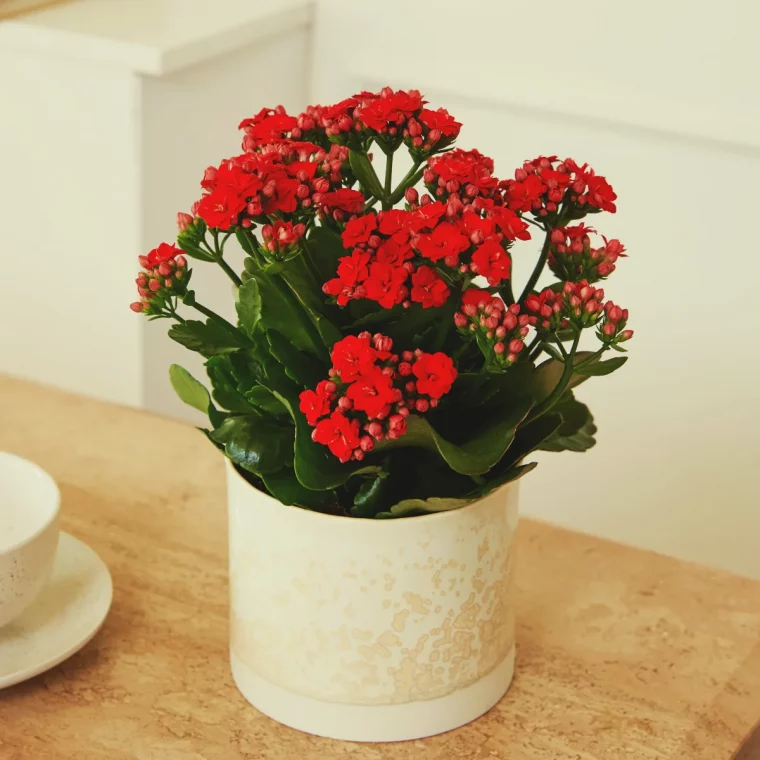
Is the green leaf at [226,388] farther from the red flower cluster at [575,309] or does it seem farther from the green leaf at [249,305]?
the red flower cluster at [575,309]

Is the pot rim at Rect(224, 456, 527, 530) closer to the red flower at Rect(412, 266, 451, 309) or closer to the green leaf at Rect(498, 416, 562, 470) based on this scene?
the green leaf at Rect(498, 416, 562, 470)

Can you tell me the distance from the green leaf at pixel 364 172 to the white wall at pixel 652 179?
1114 mm

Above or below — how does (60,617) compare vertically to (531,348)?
below

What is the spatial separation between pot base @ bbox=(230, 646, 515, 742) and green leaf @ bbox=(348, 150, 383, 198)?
0.32m

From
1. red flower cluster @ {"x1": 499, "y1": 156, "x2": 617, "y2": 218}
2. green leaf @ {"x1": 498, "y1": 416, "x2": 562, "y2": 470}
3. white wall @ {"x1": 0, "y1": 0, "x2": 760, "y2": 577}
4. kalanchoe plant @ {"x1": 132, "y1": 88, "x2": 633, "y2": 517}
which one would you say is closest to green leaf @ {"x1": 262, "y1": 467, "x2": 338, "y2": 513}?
kalanchoe plant @ {"x1": 132, "y1": 88, "x2": 633, "y2": 517}

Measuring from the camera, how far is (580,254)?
0.66m

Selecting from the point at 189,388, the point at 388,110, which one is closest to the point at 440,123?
the point at 388,110

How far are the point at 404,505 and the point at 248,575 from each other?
129mm

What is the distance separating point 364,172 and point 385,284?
108mm

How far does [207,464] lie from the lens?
1.05 metres

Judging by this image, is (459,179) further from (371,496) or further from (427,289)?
(371,496)

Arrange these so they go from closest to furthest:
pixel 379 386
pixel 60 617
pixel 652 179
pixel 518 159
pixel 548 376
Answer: pixel 379 386 → pixel 548 376 → pixel 60 617 → pixel 652 179 → pixel 518 159

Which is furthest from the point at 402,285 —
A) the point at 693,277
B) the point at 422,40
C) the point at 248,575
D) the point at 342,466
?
the point at 422,40

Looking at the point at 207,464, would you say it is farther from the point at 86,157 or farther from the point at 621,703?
the point at 86,157
